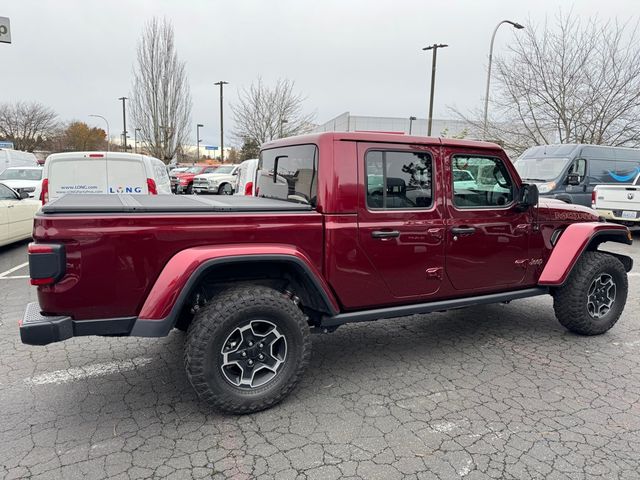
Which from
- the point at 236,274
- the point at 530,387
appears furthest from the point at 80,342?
the point at 530,387

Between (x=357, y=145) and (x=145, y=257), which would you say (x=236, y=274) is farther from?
(x=357, y=145)

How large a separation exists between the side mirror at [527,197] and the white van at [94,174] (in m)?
5.98

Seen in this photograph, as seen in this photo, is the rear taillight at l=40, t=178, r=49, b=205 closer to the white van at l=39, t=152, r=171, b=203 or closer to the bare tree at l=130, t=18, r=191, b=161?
the white van at l=39, t=152, r=171, b=203

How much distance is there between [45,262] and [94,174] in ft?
18.9

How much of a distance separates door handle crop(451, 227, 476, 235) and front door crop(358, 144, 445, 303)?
0.42 ft

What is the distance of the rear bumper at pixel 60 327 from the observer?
2.58 m

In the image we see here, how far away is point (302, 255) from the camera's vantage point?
3.05 metres

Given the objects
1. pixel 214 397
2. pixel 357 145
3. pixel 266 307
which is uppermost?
pixel 357 145

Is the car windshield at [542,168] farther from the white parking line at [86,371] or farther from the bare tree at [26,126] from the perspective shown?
the bare tree at [26,126]

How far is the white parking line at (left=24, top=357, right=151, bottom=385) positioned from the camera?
3469mm

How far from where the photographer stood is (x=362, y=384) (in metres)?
3.50

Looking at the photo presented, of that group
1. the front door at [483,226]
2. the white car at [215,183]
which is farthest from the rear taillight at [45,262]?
the white car at [215,183]

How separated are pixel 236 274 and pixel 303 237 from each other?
546mm

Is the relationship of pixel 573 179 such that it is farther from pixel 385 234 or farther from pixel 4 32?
pixel 4 32
